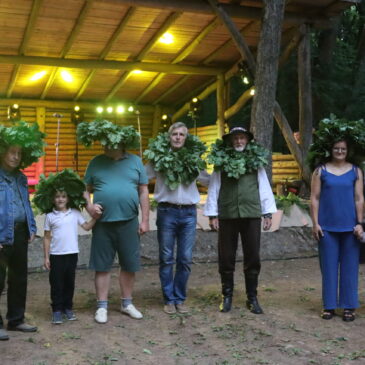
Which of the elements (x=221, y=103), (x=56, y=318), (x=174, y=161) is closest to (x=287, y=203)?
(x=174, y=161)

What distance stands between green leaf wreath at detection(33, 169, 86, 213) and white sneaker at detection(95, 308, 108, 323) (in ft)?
3.15

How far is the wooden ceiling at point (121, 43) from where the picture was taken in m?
10.9

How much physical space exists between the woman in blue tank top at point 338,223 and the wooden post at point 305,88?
6.58 m

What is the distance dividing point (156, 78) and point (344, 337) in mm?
12214

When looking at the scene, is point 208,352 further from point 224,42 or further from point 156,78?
point 156,78

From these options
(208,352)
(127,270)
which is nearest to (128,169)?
(127,270)

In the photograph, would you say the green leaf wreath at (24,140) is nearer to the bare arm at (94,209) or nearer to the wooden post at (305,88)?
the bare arm at (94,209)

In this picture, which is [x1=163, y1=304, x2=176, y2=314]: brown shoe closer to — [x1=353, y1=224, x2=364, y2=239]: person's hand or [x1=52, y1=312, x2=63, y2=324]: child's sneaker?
[x1=52, y1=312, x2=63, y2=324]: child's sneaker

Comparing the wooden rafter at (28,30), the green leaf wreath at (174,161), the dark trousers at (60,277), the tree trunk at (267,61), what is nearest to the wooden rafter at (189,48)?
the tree trunk at (267,61)

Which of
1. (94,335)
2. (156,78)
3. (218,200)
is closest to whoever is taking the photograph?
(94,335)

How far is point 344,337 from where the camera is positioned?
174 inches

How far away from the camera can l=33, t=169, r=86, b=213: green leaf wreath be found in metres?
Result: 4.77

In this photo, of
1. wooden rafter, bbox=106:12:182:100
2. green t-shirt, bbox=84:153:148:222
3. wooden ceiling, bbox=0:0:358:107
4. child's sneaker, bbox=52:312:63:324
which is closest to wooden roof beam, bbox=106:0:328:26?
wooden ceiling, bbox=0:0:358:107

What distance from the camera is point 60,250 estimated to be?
15.4 feet
